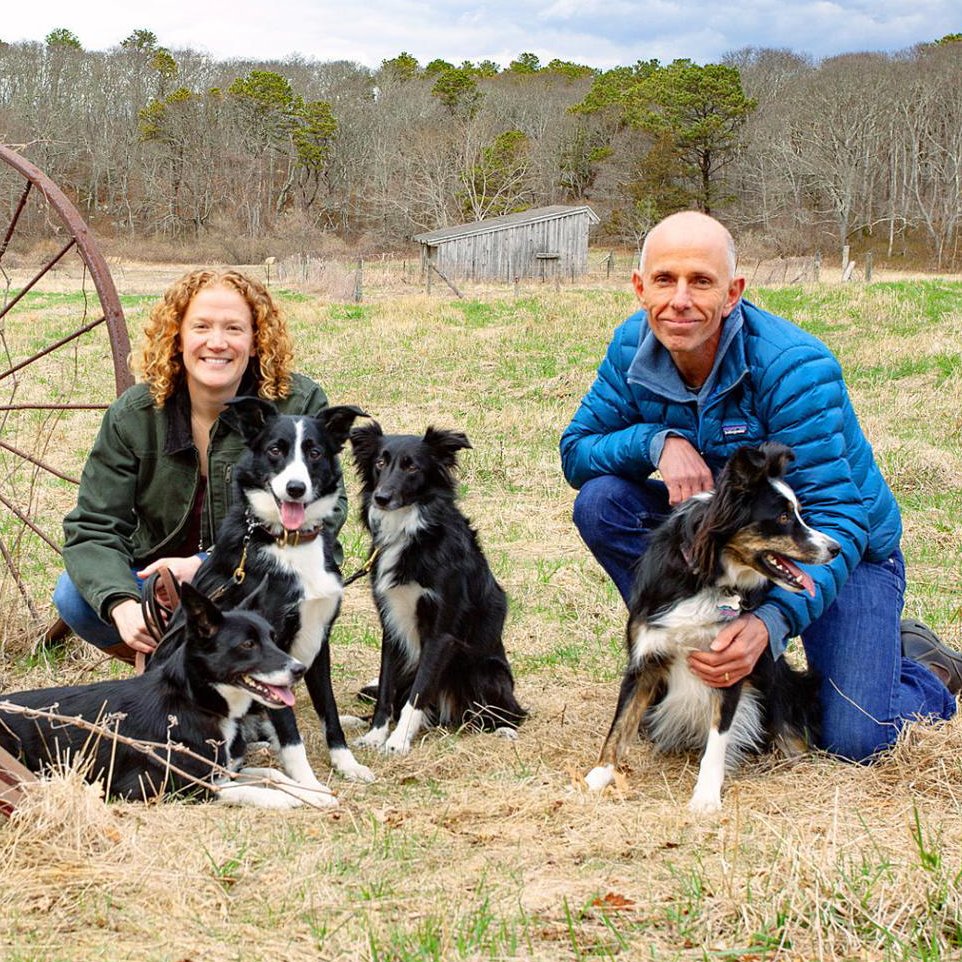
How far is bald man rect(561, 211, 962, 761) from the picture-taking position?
4082 millimetres

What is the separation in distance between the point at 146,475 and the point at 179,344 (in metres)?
0.58

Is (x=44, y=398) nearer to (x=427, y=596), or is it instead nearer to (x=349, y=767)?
(x=427, y=596)

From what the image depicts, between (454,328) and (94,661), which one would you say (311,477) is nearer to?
(94,661)

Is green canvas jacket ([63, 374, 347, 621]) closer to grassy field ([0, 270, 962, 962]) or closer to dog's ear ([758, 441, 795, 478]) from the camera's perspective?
grassy field ([0, 270, 962, 962])

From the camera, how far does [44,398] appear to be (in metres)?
14.7

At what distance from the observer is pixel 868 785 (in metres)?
4.08

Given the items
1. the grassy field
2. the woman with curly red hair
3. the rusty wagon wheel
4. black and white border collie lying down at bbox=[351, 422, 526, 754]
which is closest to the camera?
the grassy field

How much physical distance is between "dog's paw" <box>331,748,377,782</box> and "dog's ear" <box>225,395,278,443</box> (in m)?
1.28

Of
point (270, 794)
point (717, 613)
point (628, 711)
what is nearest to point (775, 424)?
point (717, 613)

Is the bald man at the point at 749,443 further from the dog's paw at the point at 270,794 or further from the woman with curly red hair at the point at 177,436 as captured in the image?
the dog's paw at the point at 270,794

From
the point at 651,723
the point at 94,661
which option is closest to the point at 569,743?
the point at 651,723

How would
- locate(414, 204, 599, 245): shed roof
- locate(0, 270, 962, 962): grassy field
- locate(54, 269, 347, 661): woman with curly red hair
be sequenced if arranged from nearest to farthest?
locate(0, 270, 962, 962): grassy field < locate(54, 269, 347, 661): woman with curly red hair < locate(414, 204, 599, 245): shed roof

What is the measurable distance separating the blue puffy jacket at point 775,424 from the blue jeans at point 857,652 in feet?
0.42

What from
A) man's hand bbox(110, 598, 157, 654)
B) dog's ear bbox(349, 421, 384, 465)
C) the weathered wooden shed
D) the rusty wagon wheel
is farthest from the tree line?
man's hand bbox(110, 598, 157, 654)
